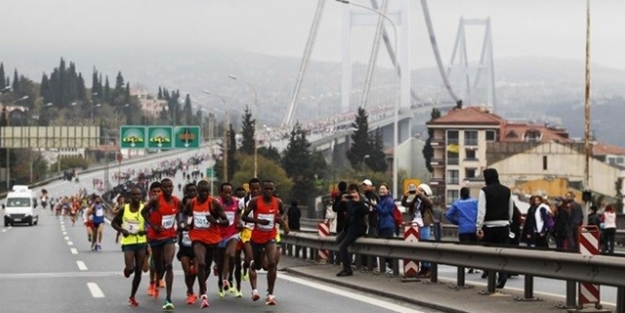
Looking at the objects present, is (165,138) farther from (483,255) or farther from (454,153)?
(483,255)

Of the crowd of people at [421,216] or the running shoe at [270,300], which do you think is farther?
the crowd of people at [421,216]

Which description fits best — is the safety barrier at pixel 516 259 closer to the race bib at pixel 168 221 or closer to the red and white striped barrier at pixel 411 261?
the red and white striped barrier at pixel 411 261

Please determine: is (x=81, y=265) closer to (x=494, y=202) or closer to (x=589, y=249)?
(x=494, y=202)

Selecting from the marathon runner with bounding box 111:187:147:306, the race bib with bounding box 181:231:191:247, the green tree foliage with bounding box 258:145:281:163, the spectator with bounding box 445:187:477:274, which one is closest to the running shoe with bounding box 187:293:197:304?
the race bib with bounding box 181:231:191:247

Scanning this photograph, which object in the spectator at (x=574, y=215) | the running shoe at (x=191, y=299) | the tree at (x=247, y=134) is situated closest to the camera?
the running shoe at (x=191, y=299)

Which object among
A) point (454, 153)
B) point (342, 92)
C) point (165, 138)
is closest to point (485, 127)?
point (454, 153)

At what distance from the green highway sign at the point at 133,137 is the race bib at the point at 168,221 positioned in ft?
257

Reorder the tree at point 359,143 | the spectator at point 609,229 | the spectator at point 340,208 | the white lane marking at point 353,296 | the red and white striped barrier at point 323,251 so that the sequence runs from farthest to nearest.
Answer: the tree at point 359,143
the spectator at point 609,229
the red and white striped barrier at point 323,251
the spectator at point 340,208
the white lane marking at point 353,296

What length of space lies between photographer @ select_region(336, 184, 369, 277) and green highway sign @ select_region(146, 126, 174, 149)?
2820 inches

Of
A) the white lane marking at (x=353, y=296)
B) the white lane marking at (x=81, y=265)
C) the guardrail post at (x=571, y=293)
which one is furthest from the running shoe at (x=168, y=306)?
the white lane marking at (x=81, y=265)

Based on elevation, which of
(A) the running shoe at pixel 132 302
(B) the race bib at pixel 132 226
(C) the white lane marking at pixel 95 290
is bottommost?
(C) the white lane marking at pixel 95 290

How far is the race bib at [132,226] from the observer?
21.2 meters

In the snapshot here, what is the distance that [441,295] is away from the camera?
65.7 feet

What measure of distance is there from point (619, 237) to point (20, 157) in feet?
526
